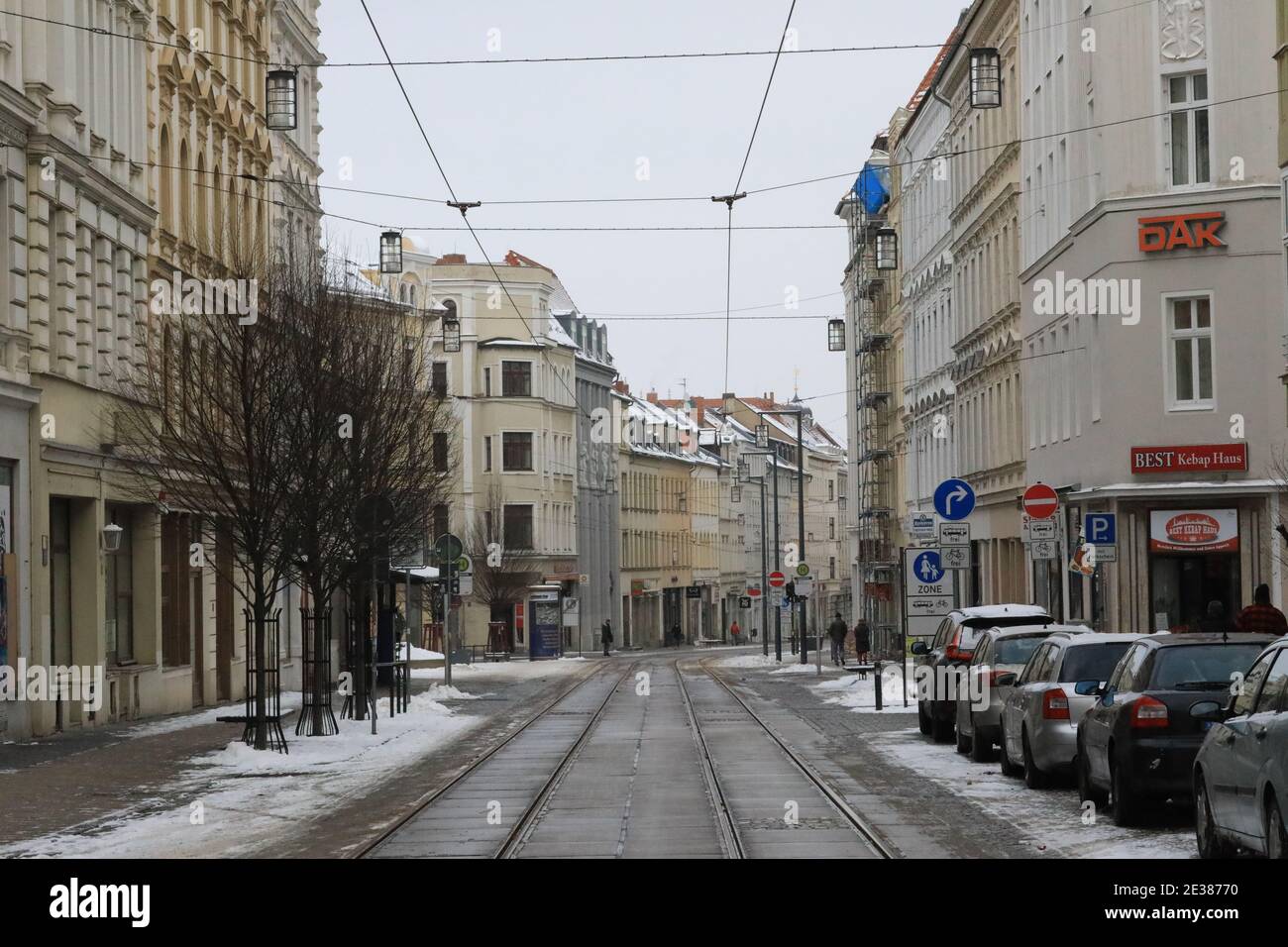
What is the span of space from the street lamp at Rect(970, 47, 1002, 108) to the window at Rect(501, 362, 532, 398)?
6256 cm

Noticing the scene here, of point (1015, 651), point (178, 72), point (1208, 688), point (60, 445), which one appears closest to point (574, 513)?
point (178, 72)

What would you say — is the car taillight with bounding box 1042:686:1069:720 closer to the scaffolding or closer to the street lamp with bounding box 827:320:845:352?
the scaffolding

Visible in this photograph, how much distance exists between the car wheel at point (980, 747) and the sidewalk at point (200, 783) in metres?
6.12

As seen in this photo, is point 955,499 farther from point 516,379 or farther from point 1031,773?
point 516,379

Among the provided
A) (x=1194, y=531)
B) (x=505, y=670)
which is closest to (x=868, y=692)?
(x=1194, y=531)

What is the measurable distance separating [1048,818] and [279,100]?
29.4 m

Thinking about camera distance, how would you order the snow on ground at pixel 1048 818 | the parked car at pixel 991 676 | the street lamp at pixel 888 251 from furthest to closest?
the street lamp at pixel 888 251 < the parked car at pixel 991 676 < the snow on ground at pixel 1048 818

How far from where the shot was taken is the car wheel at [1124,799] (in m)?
16.5

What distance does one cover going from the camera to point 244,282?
93.8 ft

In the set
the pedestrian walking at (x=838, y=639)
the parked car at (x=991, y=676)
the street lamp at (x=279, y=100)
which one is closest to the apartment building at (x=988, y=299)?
the pedestrian walking at (x=838, y=639)

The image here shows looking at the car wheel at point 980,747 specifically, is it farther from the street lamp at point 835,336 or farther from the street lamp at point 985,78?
the street lamp at point 835,336

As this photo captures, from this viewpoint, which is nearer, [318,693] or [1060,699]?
[1060,699]

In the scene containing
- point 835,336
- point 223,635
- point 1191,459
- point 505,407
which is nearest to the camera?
point 1191,459

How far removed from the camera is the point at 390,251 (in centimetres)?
5697
